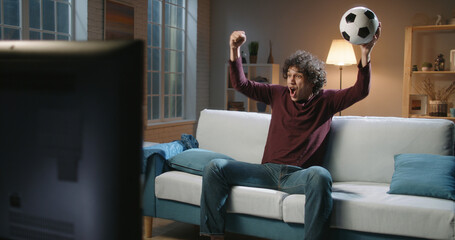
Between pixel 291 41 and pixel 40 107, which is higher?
pixel 291 41

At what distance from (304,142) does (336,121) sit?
0.39 metres

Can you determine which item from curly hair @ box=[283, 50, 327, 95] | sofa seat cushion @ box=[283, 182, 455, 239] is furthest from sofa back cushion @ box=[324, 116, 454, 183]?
sofa seat cushion @ box=[283, 182, 455, 239]

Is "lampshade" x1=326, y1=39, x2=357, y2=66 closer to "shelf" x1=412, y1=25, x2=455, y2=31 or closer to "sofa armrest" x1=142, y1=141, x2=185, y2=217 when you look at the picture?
"shelf" x1=412, y1=25, x2=455, y2=31

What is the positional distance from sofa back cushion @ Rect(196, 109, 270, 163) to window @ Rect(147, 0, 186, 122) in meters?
2.74

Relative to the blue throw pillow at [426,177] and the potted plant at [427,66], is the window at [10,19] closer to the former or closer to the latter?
the blue throw pillow at [426,177]

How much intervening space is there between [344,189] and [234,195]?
2.05 feet

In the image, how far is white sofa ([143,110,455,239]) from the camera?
90.4 inches

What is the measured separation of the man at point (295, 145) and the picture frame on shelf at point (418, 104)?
3.15m

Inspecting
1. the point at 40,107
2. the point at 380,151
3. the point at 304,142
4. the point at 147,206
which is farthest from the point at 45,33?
the point at 40,107

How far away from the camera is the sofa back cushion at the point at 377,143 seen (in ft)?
9.27

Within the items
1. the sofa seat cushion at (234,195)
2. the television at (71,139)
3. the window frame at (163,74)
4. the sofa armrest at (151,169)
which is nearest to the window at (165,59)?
the window frame at (163,74)

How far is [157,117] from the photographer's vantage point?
630cm

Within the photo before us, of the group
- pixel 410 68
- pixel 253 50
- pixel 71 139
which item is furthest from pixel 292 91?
pixel 253 50

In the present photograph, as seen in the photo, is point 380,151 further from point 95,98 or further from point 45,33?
point 45,33
